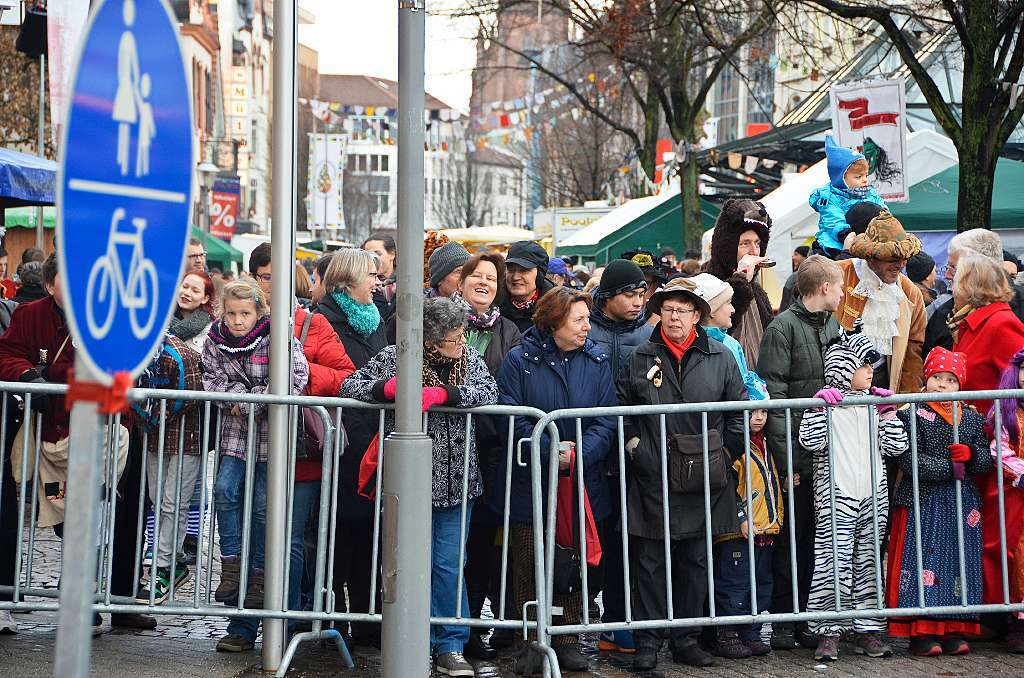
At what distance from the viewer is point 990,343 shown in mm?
7059

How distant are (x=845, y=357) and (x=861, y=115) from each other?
8.20 metres

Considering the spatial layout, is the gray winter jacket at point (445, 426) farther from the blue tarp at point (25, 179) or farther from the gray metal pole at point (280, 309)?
the blue tarp at point (25, 179)

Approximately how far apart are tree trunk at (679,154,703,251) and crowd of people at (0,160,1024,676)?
17159mm

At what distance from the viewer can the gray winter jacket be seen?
249 inches

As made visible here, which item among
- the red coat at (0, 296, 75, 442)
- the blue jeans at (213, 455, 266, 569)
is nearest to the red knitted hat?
the blue jeans at (213, 455, 266, 569)

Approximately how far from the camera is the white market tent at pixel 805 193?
1681cm

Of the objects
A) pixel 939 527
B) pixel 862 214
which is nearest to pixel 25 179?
pixel 862 214

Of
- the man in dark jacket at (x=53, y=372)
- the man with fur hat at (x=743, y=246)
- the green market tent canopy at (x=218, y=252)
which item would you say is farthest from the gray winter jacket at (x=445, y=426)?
the green market tent canopy at (x=218, y=252)

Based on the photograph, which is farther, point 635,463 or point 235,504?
point 235,504

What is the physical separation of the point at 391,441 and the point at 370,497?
100 centimetres

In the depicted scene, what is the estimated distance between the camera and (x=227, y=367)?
663 centimetres

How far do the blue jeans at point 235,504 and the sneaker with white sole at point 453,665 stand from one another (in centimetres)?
99

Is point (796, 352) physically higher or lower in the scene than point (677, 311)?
lower

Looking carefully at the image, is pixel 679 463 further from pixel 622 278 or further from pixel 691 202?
pixel 691 202
